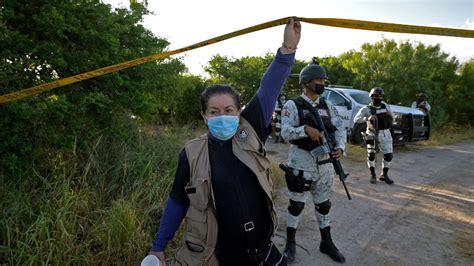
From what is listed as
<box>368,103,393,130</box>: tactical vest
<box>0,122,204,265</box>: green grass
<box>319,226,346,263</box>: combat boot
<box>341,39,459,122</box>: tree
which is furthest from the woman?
<box>341,39,459,122</box>: tree

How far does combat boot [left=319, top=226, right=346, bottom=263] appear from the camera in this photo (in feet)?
11.3

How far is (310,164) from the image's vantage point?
11.4ft

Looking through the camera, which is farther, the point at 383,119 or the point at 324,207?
the point at 383,119

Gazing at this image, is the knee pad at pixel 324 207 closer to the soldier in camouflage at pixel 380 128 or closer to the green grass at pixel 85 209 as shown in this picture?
the green grass at pixel 85 209

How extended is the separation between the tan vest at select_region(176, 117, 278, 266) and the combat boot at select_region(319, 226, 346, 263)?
1.98 metres

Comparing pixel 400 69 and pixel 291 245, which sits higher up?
pixel 400 69

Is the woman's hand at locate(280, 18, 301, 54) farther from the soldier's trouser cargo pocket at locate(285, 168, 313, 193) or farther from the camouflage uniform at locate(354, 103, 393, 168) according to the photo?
the camouflage uniform at locate(354, 103, 393, 168)

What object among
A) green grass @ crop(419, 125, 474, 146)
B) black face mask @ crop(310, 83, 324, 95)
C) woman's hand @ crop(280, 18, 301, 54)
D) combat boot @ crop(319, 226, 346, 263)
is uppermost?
woman's hand @ crop(280, 18, 301, 54)

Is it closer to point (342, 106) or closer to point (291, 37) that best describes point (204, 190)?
point (291, 37)

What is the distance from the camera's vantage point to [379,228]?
4312 millimetres

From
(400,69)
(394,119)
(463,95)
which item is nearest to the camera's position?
(394,119)

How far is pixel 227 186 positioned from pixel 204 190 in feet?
0.41

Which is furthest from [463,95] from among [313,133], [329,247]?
[313,133]

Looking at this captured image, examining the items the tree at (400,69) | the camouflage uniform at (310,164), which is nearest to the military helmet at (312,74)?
the camouflage uniform at (310,164)
